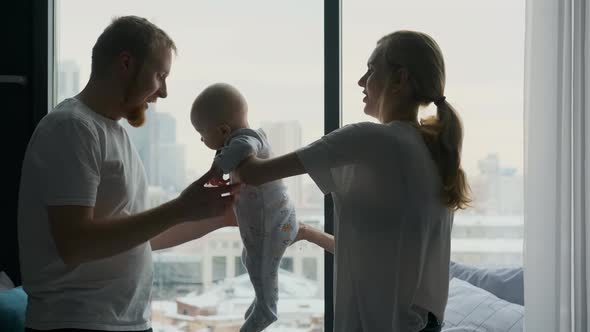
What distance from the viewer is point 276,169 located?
150 cm

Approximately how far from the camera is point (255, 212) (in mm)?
1756

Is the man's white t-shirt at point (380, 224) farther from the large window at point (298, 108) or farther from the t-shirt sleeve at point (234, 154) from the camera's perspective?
the large window at point (298, 108)

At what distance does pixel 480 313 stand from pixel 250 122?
1.11m

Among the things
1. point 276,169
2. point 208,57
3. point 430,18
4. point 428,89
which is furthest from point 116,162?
point 430,18

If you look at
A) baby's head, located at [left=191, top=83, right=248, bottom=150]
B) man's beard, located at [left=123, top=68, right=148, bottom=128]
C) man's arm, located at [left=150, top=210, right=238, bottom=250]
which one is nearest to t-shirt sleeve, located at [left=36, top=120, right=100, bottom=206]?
man's beard, located at [left=123, top=68, right=148, bottom=128]

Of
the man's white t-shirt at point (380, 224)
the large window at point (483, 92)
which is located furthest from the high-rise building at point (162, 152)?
the man's white t-shirt at point (380, 224)

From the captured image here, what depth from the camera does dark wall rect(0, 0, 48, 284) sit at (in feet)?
8.46

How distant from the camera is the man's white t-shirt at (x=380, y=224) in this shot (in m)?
1.46

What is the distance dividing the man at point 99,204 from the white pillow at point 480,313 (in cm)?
107

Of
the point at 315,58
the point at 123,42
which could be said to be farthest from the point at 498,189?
the point at 123,42

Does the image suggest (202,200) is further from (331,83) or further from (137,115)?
(331,83)

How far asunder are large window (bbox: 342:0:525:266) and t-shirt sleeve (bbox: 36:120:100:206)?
126 cm

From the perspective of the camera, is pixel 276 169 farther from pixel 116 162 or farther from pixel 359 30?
pixel 359 30

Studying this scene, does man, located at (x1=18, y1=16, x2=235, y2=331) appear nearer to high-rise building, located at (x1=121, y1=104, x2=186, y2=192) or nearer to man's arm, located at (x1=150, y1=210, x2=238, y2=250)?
man's arm, located at (x1=150, y1=210, x2=238, y2=250)
